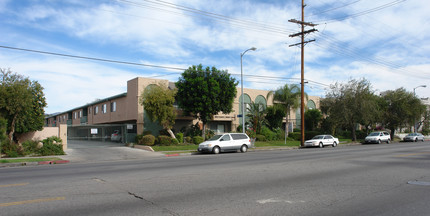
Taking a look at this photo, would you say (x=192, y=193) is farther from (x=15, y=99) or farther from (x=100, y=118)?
(x=100, y=118)

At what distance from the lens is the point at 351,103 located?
37.7 metres

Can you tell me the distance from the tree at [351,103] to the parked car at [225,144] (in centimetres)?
1901

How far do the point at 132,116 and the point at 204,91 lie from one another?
8.44 metres

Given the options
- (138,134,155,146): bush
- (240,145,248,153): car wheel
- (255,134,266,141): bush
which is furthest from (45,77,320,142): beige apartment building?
(240,145,248,153): car wheel

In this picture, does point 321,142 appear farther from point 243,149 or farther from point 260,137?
point 243,149

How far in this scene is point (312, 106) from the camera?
49656mm

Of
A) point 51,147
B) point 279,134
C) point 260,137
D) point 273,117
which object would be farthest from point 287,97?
point 51,147

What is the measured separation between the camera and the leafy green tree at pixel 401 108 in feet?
140

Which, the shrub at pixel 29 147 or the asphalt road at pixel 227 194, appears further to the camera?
the shrub at pixel 29 147

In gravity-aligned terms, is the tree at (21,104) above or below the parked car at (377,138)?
above

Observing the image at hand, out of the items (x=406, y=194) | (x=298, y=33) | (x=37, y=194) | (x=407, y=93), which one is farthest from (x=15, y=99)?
(x=407, y=93)

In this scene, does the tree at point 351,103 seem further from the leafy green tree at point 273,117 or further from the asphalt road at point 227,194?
the asphalt road at point 227,194

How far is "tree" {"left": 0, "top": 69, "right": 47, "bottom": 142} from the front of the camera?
19.5 meters

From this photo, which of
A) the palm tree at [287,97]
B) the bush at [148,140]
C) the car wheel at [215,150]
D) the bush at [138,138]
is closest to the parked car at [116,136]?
the bush at [138,138]
